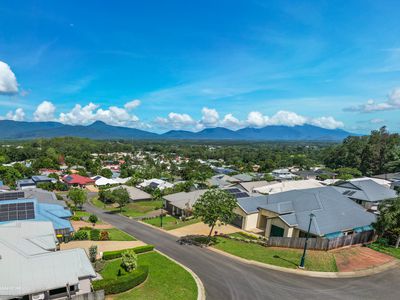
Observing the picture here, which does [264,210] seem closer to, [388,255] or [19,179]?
[388,255]

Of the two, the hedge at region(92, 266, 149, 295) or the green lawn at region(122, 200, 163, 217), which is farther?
the green lawn at region(122, 200, 163, 217)

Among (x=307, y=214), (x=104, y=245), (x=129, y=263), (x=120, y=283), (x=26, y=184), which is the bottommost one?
(x=26, y=184)

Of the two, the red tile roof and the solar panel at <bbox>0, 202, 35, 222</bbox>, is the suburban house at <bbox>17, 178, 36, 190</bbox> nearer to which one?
the red tile roof

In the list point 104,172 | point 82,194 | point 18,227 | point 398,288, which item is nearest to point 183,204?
point 82,194

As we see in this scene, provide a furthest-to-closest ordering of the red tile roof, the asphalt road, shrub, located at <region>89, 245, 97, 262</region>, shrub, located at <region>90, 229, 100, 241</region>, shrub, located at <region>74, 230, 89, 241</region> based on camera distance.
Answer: the red tile roof
shrub, located at <region>90, 229, 100, 241</region>
shrub, located at <region>74, 230, 89, 241</region>
shrub, located at <region>89, 245, 97, 262</region>
the asphalt road

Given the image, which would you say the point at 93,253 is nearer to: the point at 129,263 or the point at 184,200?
the point at 129,263

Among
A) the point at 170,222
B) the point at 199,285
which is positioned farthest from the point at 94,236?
the point at 199,285

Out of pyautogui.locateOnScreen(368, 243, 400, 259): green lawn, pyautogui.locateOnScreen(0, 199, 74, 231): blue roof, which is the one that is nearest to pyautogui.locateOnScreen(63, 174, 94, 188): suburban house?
pyautogui.locateOnScreen(0, 199, 74, 231): blue roof
